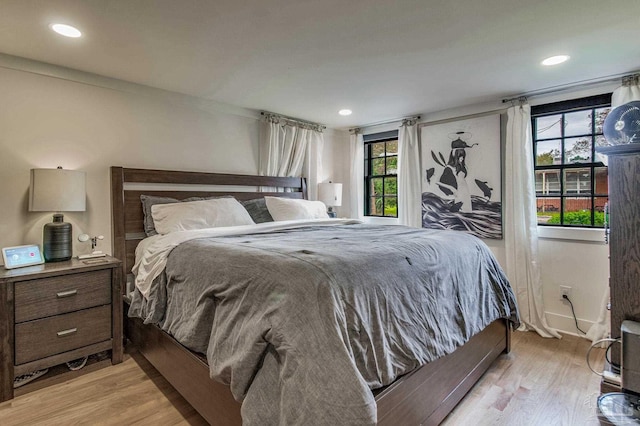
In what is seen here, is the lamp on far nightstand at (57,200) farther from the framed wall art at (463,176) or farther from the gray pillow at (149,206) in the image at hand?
the framed wall art at (463,176)

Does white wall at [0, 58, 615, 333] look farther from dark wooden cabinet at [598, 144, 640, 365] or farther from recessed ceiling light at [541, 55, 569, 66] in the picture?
dark wooden cabinet at [598, 144, 640, 365]

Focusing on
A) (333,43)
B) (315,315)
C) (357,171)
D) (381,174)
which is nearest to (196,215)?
(333,43)

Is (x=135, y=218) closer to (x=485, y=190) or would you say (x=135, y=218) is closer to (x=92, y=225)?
(x=92, y=225)

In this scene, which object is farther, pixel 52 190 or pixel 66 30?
pixel 52 190

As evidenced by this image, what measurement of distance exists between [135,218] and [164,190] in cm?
37

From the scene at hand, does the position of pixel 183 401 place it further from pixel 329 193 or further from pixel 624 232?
pixel 329 193

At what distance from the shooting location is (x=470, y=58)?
231 cm

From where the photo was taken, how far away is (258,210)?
3326mm

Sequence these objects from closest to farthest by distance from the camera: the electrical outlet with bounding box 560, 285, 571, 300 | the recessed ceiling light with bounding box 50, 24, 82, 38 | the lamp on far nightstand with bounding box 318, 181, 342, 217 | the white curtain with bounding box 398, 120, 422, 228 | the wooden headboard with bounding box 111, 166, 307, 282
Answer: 1. the recessed ceiling light with bounding box 50, 24, 82, 38
2. the wooden headboard with bounding box 111, 166, 307, 282
3. the electrical outlet with bounding box 560, 285, 571, 300
4. the white curtain with bounding box 398, 120, 422, 228
5. the lamp on far nightstand with bounding box 318, 181, 342, 217

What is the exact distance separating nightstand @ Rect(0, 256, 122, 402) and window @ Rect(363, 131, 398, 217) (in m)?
3.17

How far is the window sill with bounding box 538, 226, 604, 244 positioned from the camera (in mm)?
2738

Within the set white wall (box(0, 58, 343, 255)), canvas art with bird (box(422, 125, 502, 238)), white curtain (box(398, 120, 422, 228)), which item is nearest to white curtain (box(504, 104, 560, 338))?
canvas art with bird (box(422, 125, 502, 238))

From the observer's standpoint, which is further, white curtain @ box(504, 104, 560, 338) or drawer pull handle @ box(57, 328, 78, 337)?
white curtain @ box(504, 104, 560, 338)

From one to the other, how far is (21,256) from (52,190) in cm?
46
